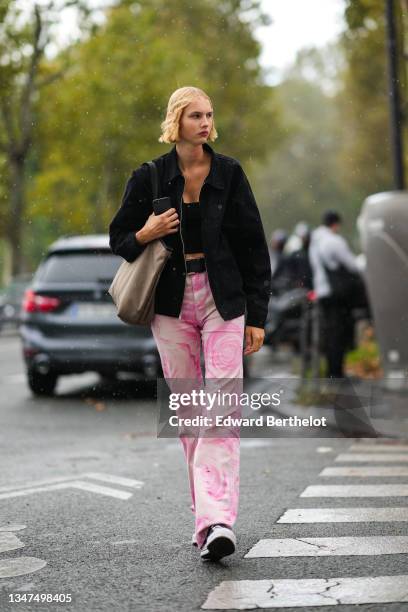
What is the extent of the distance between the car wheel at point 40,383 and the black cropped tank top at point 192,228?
27.8 ft

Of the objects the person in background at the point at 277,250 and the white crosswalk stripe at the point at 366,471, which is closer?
the white crosswalk stripe at the point at 366,471

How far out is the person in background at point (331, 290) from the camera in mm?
11875

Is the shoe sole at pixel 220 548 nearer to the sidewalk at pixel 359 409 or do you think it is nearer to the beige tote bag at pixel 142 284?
the beige tote bag at pixel 142 284

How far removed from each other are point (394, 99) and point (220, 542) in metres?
8.05

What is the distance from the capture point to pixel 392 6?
471 inches

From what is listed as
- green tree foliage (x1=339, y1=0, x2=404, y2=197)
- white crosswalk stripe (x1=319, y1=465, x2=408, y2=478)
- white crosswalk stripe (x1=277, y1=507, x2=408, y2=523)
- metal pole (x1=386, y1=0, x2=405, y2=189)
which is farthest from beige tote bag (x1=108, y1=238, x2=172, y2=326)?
green tree foliage (x1=339, y1=0, x2=404, y2=197)

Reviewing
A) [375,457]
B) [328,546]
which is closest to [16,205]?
[375,457]

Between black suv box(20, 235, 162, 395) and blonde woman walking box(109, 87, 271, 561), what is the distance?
7063mm

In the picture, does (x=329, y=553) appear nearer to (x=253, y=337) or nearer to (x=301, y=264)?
(x=253, y=337)

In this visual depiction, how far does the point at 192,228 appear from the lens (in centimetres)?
480

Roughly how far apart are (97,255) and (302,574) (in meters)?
8.00

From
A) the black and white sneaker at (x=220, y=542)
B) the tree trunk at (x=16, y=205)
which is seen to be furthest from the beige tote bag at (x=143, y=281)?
the tree trunk at (x=16, y=205)

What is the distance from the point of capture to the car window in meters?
12.2

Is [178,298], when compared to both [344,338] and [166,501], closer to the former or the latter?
[166,501]
